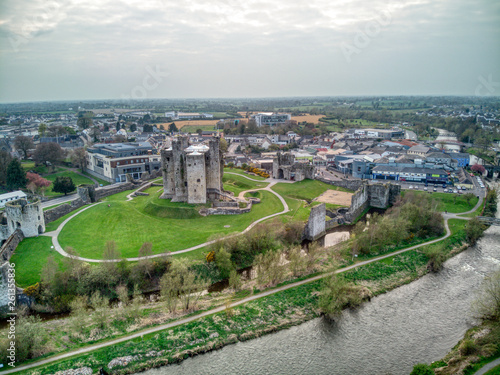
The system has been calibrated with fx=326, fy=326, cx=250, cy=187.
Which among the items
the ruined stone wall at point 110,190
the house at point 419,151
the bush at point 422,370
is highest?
the house at point 419,151

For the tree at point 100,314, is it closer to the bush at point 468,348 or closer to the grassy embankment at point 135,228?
the grassy embankment at point 135,228

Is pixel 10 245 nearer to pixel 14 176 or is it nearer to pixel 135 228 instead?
pixel 135 228

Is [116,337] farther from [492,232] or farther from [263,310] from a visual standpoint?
[492,232]

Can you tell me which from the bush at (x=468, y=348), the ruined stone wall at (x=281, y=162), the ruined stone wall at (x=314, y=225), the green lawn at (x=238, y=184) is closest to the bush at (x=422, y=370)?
the bush at (x=468, y=348)

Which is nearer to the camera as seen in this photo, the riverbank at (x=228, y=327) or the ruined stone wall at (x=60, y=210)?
the riverbank at (x=228, y=327)

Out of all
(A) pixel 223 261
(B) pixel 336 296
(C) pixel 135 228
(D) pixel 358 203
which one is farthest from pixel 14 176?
(D) pixel 358 203

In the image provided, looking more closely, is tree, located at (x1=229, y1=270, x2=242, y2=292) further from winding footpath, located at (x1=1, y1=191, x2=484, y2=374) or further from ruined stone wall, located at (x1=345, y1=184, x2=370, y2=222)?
ruined stone wall, located at (x1=345, y1=184, x2=370, y2=222)
